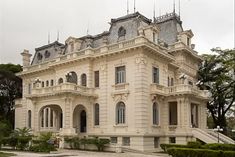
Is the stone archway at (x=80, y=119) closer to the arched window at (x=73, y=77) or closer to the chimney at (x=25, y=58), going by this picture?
the arched window at (x=73, y=77)

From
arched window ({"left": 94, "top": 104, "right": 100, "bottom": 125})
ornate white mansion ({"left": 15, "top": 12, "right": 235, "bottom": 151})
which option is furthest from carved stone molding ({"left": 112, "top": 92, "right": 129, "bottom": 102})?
arched window ({"left": 94, "top": 104, "right": 100, "bottom": 125})

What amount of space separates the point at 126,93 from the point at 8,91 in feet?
98.5

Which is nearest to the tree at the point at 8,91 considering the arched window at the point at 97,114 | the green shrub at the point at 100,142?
the arched window at the point at 97,114

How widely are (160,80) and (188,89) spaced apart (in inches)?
124

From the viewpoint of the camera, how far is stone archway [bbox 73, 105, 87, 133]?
39.4 m

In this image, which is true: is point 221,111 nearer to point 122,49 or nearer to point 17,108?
point 122,49

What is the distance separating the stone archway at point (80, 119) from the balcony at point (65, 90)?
96.3 inches

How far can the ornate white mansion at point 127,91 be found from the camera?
34656 millimetres

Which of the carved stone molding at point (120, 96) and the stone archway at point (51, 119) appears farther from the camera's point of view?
the stone archway at point (51, 119)

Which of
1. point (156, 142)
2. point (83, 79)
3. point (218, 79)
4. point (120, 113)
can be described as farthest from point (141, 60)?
point (218, 79)


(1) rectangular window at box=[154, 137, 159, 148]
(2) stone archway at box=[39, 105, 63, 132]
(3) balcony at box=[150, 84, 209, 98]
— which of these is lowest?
(1) rectangular window at box=[154, 137, 159, 148]

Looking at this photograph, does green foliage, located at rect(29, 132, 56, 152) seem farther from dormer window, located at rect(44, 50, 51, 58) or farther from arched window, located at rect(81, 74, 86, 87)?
dormer window, located at rect(44, 50, 51, 58)

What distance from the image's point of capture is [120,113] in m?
36.0

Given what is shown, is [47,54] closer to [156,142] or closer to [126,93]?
[126,93]
